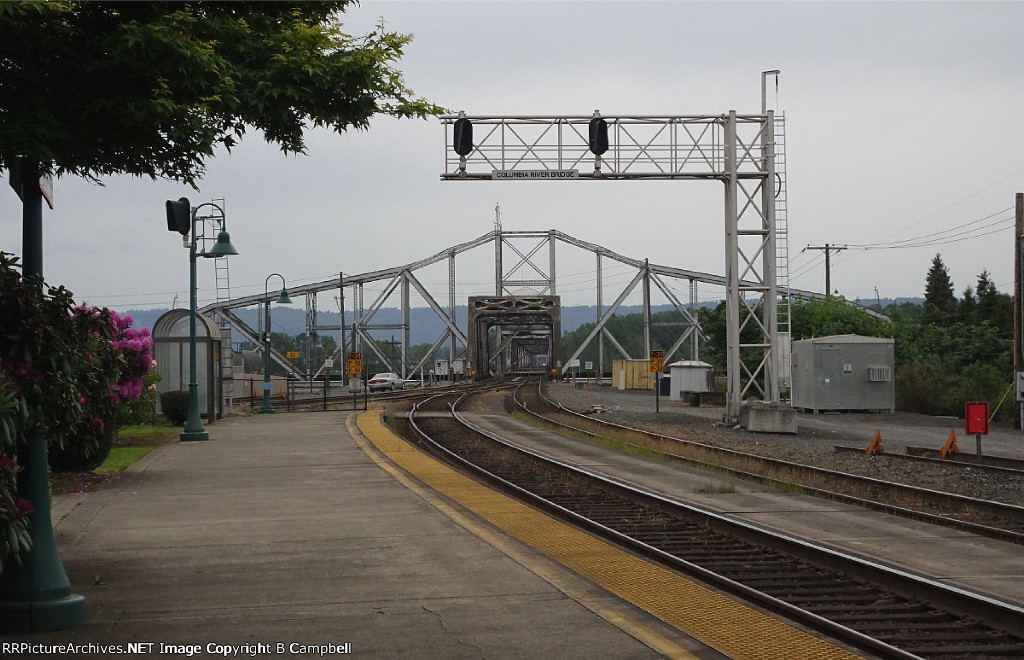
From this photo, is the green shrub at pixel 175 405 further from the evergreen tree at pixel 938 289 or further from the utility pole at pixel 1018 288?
the evergreen tree at pixel 938 289

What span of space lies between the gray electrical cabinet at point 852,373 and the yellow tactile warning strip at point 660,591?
92.2 ft

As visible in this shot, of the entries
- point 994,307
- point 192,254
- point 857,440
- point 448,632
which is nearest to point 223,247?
point 192,254

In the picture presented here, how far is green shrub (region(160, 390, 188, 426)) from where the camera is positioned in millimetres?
30656

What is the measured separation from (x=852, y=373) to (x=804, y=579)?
3264 centimetres

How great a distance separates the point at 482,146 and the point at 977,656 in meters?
25.3

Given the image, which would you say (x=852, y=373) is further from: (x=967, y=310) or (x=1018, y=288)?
(x=967, y=310)

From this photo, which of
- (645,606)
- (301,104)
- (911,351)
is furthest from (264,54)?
→ (911,351)

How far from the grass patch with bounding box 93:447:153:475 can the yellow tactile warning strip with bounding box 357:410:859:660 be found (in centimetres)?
645

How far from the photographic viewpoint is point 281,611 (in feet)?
27.1

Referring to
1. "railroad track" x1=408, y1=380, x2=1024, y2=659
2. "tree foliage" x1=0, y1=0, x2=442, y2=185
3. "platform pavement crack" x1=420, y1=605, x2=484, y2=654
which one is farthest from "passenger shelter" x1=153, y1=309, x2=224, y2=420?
"platform pavement crack" x1=420, y1=605, x2=484, y2=654

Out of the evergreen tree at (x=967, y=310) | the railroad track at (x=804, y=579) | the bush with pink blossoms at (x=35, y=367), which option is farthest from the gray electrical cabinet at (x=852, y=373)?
the evergreen tree at (x=967, y=310)

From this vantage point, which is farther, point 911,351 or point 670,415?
point 911,351

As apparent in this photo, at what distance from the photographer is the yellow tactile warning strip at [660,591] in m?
7.33

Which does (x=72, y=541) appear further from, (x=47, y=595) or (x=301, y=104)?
(x=301, y=104)
